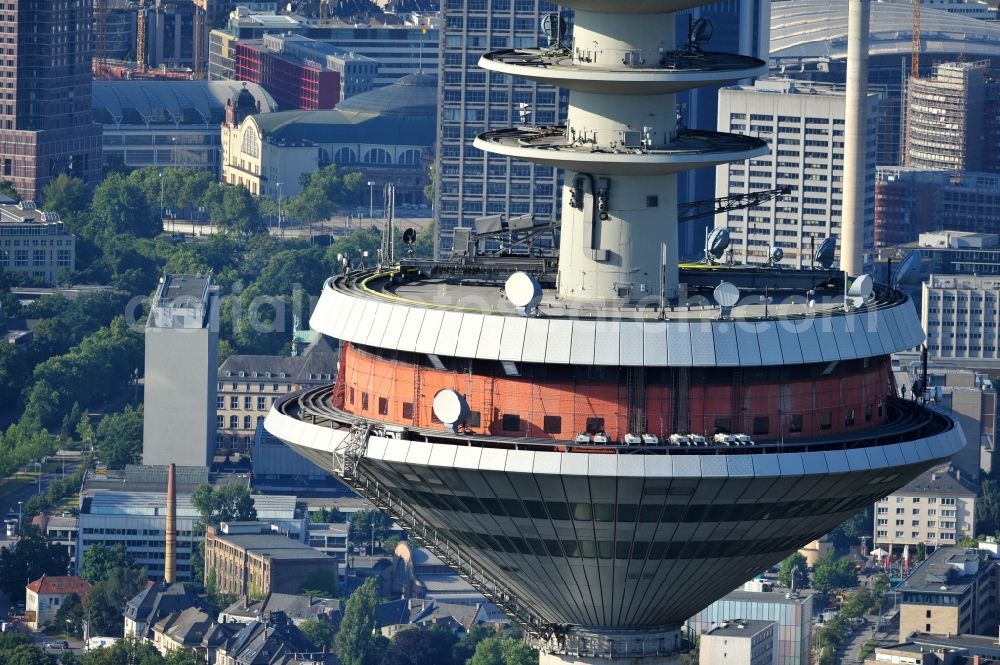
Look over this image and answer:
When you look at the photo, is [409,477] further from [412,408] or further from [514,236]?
[514,236]

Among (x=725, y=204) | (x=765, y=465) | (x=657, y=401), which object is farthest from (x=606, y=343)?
(x=725, y=204)

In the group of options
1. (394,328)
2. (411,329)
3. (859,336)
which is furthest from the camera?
(859,336)

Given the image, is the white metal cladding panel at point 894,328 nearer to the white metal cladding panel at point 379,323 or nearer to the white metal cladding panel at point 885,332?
the white metal cladding panel at point 885,332

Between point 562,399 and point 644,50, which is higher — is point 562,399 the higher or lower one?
the lower one

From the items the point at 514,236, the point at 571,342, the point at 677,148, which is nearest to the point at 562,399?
the point at 571,342

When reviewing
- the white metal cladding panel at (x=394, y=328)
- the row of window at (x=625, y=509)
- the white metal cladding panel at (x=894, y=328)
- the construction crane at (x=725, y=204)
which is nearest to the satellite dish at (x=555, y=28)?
the construction crane at (x=725, y=204)

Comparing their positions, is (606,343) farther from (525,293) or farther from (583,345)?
(525,293)
